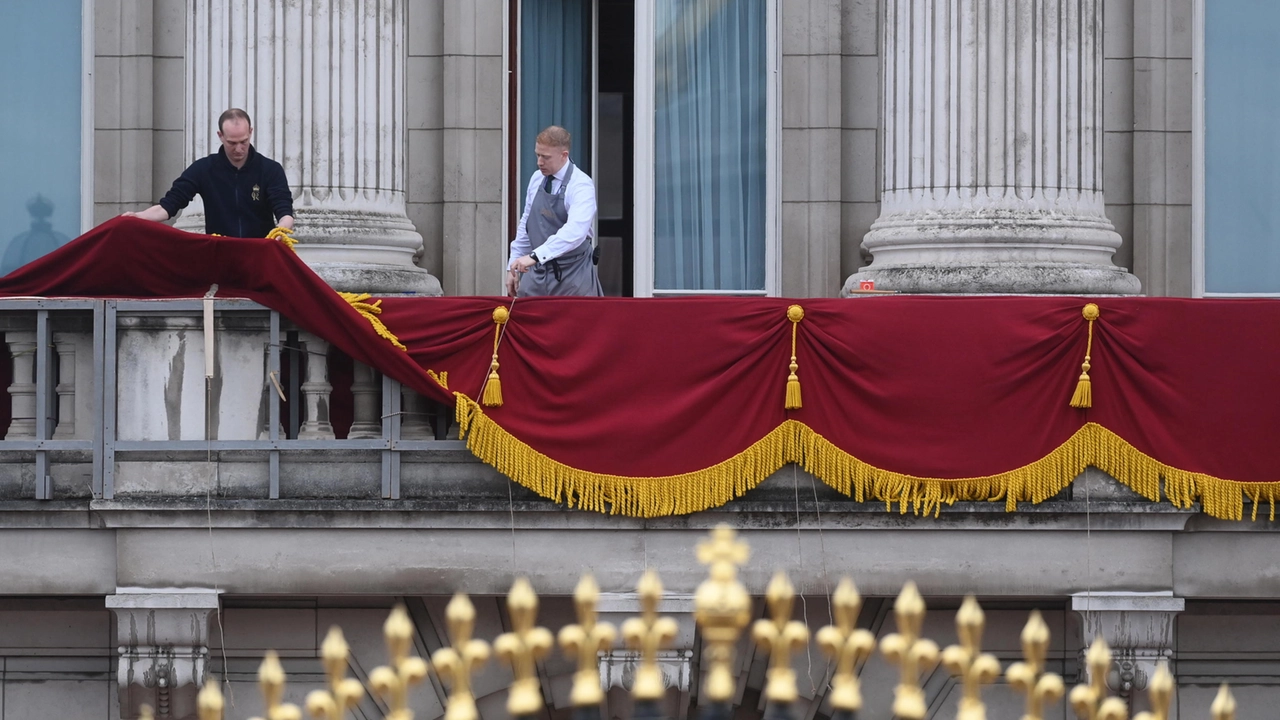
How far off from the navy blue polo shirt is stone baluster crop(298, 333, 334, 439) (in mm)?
1294

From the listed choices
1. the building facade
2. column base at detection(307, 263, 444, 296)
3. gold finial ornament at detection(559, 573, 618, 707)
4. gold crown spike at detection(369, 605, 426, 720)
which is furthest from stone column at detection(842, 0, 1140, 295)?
gold crown spike at detection(369, 605, 426, 720)

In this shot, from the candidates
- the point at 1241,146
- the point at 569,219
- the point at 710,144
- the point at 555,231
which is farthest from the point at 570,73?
the point at 1241,146

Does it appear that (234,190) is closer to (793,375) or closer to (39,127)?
(793,375)

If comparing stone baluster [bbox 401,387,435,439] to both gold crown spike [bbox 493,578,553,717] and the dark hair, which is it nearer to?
the dark hair

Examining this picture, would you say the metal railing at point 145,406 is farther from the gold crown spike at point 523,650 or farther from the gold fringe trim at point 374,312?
the gold crown spike at point 523,650

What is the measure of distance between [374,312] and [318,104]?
2856 mm

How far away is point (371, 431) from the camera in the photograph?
1045 cm

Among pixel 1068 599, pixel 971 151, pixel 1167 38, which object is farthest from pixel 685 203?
pixel 1068 599

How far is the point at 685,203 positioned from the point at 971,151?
9.22 feet

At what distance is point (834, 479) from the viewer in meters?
10.4

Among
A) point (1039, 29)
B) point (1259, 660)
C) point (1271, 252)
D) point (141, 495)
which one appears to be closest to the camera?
point (141, 495)

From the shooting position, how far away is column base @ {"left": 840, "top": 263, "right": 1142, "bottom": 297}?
1205 centimetres

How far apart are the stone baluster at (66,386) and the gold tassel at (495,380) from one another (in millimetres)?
2489

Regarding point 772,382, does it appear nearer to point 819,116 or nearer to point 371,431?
point 371,431
